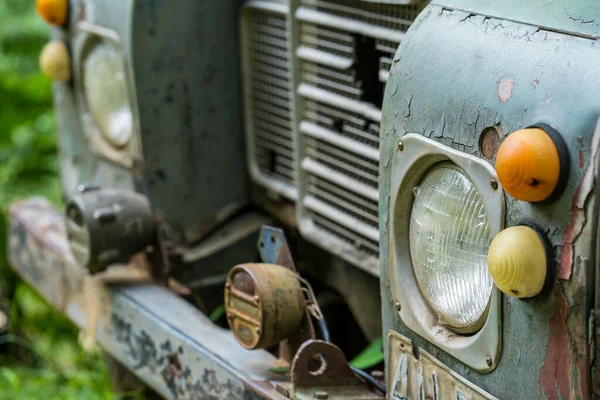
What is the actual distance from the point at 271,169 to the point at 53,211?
82cm

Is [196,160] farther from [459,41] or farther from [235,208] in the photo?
[459,41]

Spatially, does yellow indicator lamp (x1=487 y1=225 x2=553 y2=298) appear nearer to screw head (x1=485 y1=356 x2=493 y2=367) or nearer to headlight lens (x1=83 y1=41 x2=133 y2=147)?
screw head (x1=485 y1=356 x2=493 y2=367)


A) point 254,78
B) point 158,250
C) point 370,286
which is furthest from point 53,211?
point 370,286

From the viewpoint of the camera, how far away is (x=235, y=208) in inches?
123

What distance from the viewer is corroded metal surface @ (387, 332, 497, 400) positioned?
5.88 feet

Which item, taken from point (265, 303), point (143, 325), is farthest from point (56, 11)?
point (265, 303)

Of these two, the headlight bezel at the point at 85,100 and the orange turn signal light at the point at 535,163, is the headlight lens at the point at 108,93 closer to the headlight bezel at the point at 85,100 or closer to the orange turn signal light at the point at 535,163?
the headlight bezel at the point at 85,100

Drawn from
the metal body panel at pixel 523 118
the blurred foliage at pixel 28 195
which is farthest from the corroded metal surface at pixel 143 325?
the metal body panel at pixel 523 118

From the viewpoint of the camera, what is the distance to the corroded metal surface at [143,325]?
7.66 ft

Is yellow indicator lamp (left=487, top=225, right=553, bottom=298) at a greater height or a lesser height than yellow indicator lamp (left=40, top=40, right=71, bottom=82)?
greater

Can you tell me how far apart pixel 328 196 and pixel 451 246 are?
95 cm

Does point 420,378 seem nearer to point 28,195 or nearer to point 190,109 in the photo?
point 190,109

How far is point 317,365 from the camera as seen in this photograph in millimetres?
2225

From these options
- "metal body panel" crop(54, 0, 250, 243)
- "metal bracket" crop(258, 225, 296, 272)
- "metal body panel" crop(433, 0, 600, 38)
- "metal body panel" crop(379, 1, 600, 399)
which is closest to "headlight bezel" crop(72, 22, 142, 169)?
"metal body panel" crop(54, 0, 250, 243)
